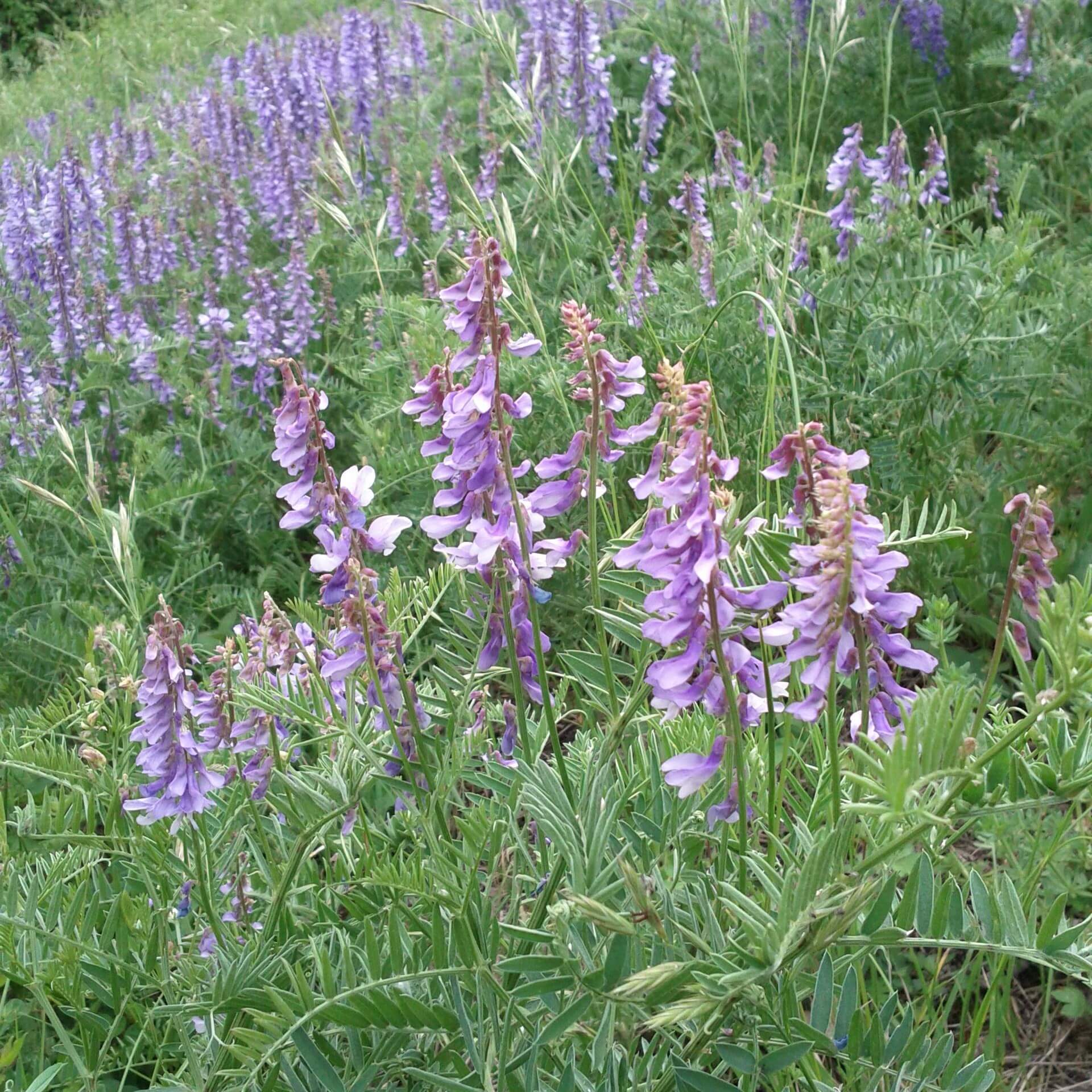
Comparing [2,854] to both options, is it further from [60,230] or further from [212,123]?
[212,123]

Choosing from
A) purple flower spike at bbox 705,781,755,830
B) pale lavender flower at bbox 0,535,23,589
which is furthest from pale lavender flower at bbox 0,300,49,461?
purple flower spike at bbox 705,781,755,830

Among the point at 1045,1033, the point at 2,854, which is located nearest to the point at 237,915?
the point at 2,854

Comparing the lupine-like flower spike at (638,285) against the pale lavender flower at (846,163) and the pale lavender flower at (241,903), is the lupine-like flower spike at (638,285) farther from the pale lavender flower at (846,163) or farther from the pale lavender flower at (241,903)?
the pale lavender flower at (241,903)

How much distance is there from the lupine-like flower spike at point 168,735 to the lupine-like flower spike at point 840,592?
Result: 2.35ft

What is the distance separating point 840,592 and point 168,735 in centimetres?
84

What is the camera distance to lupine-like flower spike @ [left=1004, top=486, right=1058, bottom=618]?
105 cm

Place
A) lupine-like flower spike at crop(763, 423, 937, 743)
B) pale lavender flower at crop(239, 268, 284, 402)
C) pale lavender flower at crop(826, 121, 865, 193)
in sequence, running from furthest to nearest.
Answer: pale lavender flower at crop(239, 268, 284, 402) → pale lavender flower at crop(826, 121, 865, 193) → lupine-like flower spike at crop(763, 423, 937, 743)

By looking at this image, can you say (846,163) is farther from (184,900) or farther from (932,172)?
(184,900)

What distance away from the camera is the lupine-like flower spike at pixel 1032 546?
3.43ft

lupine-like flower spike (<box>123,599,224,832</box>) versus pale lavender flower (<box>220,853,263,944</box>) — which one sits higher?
lupine-like flower spike (<box>123,599,224,832</box>)

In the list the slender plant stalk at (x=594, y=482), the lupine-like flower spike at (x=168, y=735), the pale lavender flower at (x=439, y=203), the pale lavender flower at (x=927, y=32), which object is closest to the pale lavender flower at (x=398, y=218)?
the pale lavender flower at (x=439, y=203)

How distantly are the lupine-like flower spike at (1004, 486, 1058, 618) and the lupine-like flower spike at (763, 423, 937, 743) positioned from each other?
10 cm

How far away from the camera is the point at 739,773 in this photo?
1.13m

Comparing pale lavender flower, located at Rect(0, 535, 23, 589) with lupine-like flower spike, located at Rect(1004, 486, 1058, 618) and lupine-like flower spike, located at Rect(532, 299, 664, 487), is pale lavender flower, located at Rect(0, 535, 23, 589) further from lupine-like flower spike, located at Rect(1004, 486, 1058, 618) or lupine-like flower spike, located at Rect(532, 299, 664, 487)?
lupine-like flower spike, located at Rect(1004, 486, 1058, 618)
